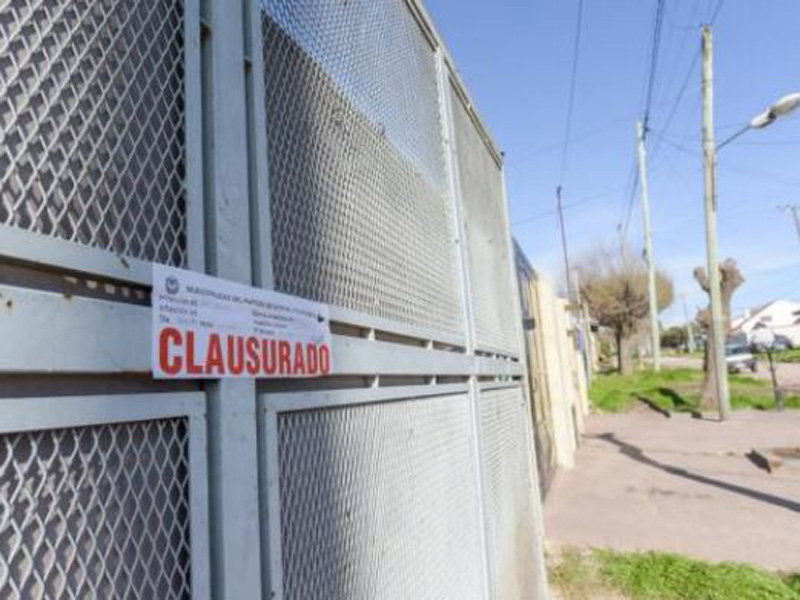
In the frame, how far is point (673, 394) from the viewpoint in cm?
1827

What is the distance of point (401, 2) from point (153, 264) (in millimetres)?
1898

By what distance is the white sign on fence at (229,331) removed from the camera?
0.99m

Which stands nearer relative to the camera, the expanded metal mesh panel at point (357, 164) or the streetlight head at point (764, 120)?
the expanded metal mesh panel at point (357, 164)

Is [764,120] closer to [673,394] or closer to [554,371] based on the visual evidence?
[554,371]

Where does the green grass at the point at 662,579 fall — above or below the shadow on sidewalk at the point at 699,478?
below

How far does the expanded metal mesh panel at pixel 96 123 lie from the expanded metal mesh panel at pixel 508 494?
2.05m

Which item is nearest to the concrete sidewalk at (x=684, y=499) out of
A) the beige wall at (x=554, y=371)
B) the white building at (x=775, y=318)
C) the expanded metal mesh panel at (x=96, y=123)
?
the beige wall at (x=554, y=371)

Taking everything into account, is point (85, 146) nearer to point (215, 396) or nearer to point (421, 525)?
point (215, 396)

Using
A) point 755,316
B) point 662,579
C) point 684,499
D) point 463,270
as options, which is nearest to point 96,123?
point 463,270

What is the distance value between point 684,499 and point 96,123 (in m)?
7.36

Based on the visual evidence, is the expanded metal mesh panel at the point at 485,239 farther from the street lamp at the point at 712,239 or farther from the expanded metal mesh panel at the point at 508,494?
the street lamp at the point at 712,239

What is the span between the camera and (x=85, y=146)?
0.92 metres

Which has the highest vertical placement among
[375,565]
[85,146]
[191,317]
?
[85,146]

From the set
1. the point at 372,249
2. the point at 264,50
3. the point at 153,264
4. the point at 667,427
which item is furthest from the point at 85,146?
the point at 667,427
